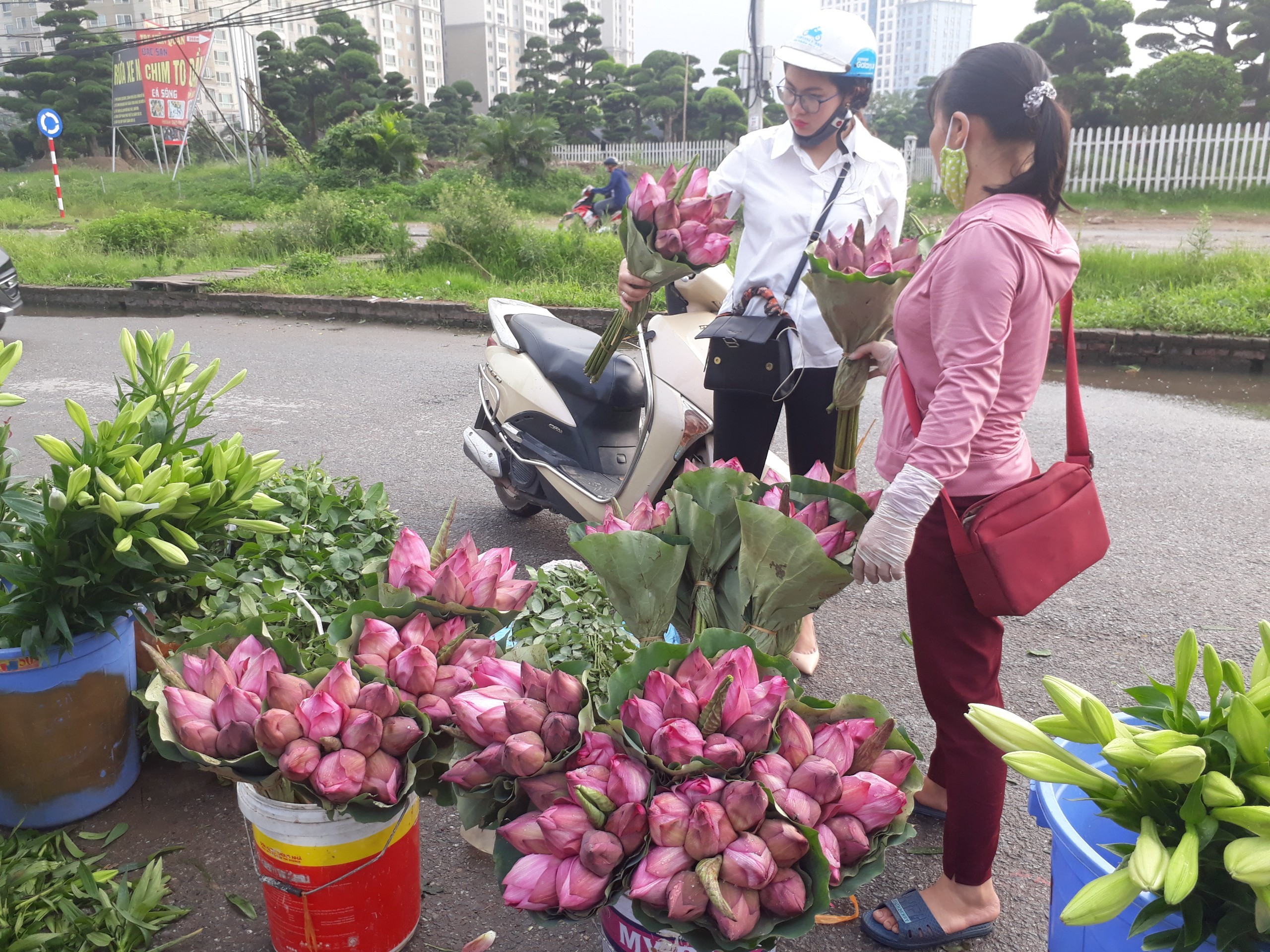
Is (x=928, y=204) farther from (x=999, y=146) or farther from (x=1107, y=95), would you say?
(x=999, y=146)

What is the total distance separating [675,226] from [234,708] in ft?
4.60

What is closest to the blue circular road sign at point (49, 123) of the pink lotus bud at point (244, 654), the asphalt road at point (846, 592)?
the asphalt road at point (846, 592)

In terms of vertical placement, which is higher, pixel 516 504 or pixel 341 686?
pixel 341 686

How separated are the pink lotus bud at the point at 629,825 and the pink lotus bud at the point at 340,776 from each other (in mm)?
463

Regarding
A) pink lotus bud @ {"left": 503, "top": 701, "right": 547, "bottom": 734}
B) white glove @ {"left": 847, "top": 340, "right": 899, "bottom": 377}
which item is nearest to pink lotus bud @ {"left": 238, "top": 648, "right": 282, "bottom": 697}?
pink lotus bud @ {"left": 503, "top": 701, "right": 547, "bottom": 734}

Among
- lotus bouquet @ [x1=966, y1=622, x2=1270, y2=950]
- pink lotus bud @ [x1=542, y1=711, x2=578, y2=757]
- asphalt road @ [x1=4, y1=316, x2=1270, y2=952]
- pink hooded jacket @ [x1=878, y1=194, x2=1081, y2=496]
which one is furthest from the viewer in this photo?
asphalt road @ [x1=4, y1=316, x2=1270, y2=952]

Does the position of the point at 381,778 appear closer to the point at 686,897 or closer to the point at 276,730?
the point at 276,730

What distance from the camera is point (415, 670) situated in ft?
5.07

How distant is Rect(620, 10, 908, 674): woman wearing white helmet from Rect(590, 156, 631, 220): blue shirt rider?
9.73 meters

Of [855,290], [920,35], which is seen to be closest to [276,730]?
[855,290]

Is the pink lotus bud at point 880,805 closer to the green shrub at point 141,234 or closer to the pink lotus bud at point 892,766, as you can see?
the pink lotus bud at point 892,766

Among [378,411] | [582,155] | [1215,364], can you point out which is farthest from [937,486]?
[582,155]

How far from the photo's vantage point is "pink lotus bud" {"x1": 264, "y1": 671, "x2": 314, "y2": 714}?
4.87 feet

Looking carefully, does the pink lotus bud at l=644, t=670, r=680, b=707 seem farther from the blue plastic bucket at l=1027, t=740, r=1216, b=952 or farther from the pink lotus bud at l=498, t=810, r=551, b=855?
the blue plastic bucket at l=1027, t=740, r=1216, b=952
